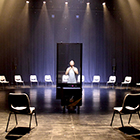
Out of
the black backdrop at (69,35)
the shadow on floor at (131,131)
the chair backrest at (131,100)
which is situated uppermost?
the black backdrop at (69,35)

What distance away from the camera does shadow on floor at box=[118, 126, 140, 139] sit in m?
3.23

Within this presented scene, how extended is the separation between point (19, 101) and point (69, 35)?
9035mm

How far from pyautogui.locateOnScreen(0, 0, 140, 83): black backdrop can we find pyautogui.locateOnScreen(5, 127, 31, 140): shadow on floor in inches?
335

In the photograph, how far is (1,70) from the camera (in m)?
11.8

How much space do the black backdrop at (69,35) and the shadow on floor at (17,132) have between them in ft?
27.9

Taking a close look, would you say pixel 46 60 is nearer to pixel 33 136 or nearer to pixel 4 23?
pixel 4 23

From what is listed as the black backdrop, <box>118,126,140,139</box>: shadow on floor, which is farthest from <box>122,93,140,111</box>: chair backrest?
the black backdrop

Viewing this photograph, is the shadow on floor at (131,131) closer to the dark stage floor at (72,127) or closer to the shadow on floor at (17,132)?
the dark stage floor at (72,127)

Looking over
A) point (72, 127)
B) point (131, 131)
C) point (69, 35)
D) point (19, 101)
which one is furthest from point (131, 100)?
point (69, 35)

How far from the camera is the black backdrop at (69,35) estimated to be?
11.8 m

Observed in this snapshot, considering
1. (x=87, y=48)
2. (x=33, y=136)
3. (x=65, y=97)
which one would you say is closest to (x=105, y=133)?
(x=33, y=136)

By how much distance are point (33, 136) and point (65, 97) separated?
181 cm

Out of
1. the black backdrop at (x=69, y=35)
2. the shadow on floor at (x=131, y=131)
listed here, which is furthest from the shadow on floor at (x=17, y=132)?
the black backdrop at (x=69, y=35)

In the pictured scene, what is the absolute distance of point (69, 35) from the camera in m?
11.9
